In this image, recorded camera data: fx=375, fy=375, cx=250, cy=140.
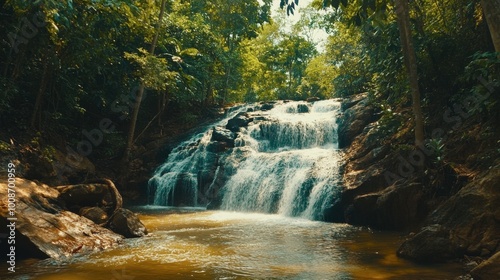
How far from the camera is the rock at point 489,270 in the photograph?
4.57 metres

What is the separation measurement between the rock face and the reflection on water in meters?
0.47

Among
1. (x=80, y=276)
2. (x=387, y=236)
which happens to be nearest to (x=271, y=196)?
(x=387, y=236)

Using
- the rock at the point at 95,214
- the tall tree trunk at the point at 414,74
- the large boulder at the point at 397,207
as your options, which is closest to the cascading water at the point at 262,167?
the large boulder at the point at 397,207

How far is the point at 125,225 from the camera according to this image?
8680 millimetres

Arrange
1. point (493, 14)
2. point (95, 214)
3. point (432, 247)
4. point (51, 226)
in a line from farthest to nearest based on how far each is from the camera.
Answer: point (95, 214) < point (51, 226) < point (493, 14) < point (432, 247)

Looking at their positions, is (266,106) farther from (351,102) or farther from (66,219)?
(66,219)

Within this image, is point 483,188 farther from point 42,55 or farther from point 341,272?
point 42,55

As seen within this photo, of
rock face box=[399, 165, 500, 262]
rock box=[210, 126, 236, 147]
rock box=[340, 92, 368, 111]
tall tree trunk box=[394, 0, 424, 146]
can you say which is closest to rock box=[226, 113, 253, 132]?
rock box=[210, 126, 236, 147]

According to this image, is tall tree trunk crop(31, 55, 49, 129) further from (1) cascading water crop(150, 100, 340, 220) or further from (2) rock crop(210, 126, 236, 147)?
(2) rock crop(210, 126, 236, 147)

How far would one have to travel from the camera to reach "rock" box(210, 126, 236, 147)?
18.9 m

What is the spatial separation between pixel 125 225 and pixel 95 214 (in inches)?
33.5

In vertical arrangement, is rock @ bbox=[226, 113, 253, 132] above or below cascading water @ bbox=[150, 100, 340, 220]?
above

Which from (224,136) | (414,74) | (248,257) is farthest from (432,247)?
(224,136)

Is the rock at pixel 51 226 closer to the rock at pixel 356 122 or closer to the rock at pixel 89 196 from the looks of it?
the rock at pixel 89 196
